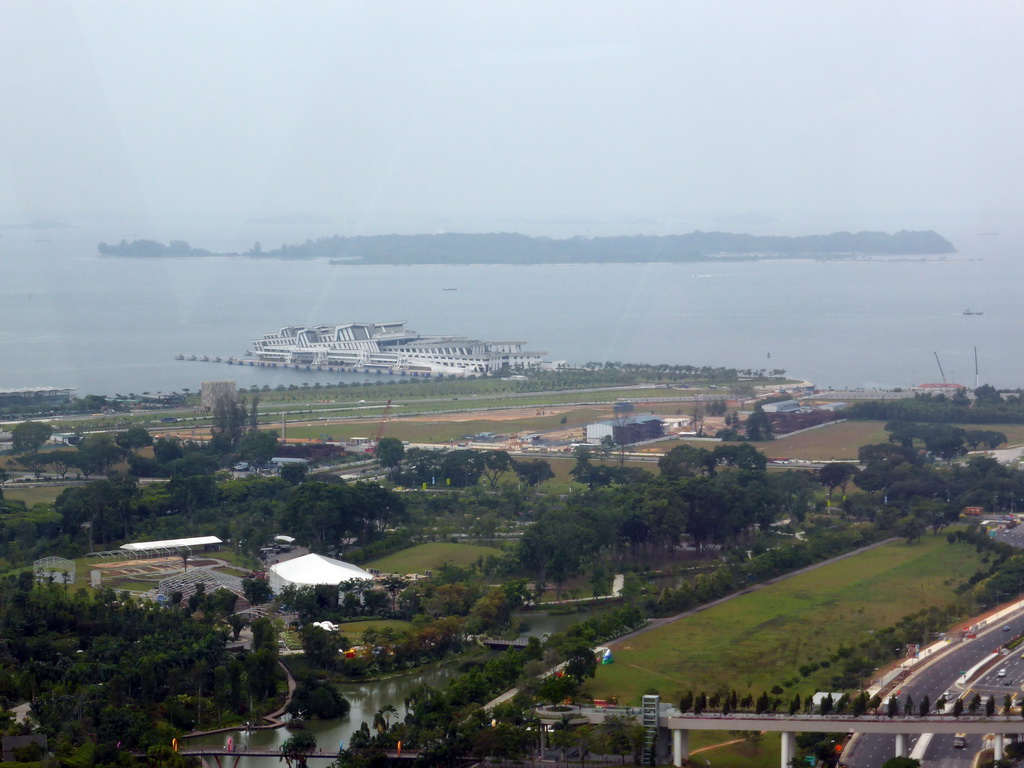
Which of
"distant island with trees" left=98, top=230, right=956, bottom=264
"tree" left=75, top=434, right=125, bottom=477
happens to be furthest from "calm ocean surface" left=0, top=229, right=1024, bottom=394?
"tree" left=75, top=434, right=125, bottom=477

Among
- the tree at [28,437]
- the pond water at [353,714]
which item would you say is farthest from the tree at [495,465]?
the pond water at [353,714]

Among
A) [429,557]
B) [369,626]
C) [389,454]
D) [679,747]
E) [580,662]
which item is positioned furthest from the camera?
[389,454]

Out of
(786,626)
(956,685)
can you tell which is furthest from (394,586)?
(956,685)

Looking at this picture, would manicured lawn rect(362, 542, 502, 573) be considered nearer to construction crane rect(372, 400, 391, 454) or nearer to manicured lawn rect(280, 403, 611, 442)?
construction crane rect(372, 400, 391, 454)

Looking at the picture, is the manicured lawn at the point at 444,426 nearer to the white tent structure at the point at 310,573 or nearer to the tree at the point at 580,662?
the white tent structure at the point at 310,573

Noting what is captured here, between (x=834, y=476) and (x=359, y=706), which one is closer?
(x=359, y=706)

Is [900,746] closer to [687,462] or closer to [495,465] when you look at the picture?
[687,462]

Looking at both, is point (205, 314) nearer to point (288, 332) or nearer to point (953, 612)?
point (288, 332)
